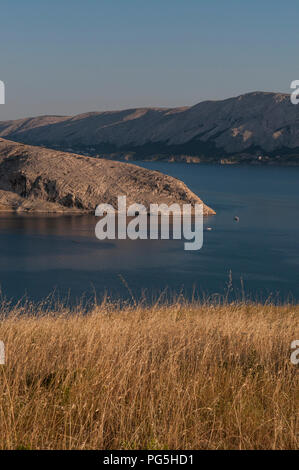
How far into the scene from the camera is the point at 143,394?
4965 millimetres

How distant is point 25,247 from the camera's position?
43.7 m

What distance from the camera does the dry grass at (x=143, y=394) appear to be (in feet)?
13.9

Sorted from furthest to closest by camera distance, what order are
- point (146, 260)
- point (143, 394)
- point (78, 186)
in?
1. point (78, 186)
2. point (146, 260)
3. point (143, 394)

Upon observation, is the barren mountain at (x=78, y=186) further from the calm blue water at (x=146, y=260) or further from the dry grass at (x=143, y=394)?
the dry grass at (x=143, y=394)

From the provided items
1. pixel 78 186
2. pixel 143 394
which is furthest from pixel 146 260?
pixel 143 394

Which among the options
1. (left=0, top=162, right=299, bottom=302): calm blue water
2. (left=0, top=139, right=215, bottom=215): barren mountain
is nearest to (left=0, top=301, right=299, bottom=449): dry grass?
(left=0, top=162, right=299, bottom=302): calm blue water

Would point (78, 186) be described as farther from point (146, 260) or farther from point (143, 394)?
point (143, 394)

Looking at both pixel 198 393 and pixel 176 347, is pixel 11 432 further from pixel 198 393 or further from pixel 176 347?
pixel 176 347

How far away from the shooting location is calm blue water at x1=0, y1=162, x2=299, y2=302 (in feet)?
105

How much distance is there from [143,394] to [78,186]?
5864 cm

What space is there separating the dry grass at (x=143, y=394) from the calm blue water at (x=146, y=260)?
50.1 ft

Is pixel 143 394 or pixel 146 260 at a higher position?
pixel 143 394

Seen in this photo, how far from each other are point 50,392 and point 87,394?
12.6 inches

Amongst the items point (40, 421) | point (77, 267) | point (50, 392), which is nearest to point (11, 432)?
point (40, 421)
